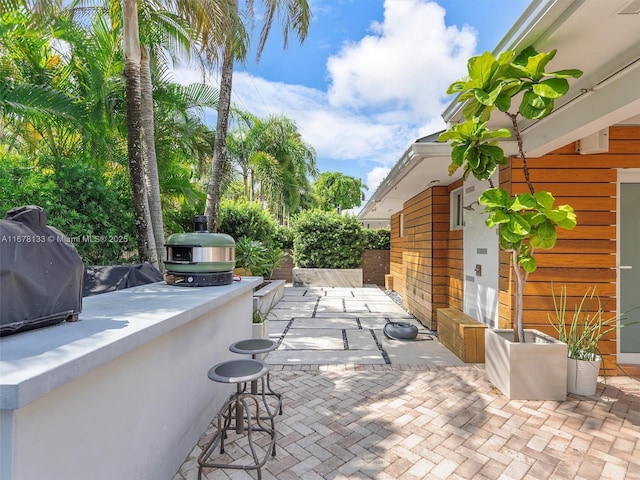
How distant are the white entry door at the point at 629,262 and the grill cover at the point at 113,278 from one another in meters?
5.29

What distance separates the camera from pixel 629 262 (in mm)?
3896

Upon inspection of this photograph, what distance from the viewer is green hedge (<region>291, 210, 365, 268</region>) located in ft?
40.0

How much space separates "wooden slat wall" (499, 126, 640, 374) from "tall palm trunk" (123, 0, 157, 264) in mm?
5103

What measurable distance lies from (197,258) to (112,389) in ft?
3.90

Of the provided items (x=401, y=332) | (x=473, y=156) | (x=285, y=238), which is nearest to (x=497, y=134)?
(x=473, y=156)

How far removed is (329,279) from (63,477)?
10747 millimetres

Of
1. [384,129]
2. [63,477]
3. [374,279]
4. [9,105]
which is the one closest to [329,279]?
[374,279]

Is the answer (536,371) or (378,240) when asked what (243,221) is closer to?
(378,240)

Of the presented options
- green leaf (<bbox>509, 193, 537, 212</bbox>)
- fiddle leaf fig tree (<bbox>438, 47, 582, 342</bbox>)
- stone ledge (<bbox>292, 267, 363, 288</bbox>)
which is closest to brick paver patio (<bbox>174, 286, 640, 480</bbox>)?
fiddle leaf fig tree (<bbox>438, 47, 582, 342</bbox>)

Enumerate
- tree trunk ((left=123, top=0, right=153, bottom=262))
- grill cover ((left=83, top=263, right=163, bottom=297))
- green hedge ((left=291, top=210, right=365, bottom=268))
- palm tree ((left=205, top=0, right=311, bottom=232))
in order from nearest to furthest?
grill cover ((left=83, top=263, right=163, bottom=297)), tree trunk ((left=123, top=0, right=153, bottom=262)), palm tree ((left=205, top=0, right=311, bottom=232)), green hedge ((left=291, top=210, right=365, bottom=268))

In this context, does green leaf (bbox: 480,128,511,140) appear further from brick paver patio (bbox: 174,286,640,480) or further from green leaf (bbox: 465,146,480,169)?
brick paver patio (bbox: 174,286,640,480)

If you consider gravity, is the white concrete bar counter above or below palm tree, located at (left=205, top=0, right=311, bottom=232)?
below

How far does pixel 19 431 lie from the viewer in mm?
1023

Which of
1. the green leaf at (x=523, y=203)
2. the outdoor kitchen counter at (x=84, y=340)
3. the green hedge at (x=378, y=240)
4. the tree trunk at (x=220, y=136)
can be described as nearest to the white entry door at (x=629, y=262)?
the green leaf at (x=523, y=203)
